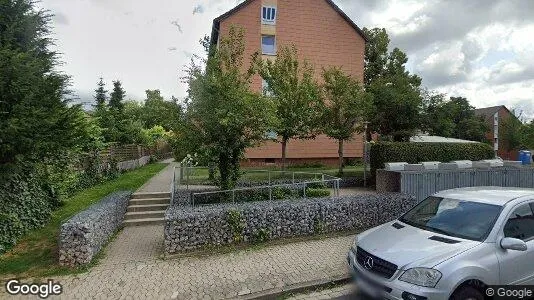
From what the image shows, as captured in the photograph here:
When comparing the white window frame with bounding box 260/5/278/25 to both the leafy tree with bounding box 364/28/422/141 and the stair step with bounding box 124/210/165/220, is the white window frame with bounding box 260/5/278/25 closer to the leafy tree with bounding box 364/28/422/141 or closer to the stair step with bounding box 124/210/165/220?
the leafy tree with bounding box 364/28/422/141

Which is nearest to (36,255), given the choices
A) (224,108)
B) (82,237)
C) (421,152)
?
(82,237)

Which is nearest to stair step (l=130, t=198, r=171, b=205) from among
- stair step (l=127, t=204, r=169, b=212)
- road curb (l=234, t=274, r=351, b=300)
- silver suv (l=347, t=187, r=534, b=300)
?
stair step (l=127, t=204, r=169, b=212)

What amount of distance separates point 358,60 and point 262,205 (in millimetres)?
19399

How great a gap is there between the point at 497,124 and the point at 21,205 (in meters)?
64.1

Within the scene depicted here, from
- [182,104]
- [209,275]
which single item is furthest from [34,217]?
[209,275]

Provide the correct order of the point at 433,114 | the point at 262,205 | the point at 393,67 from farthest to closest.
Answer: the point at 393,67 < the point at 433,114 < the point at 262,205

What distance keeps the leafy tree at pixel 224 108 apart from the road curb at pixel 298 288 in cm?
461

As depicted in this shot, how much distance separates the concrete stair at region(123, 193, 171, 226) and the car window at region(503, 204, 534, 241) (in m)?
8.13

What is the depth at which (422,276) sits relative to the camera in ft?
13.2

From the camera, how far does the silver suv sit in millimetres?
4016

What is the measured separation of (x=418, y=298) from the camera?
3.93m

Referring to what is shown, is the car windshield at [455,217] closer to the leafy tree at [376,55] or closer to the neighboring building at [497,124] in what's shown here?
the leafy tree at [376,55]

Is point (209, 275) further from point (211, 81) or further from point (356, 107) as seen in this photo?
point (356, 107)

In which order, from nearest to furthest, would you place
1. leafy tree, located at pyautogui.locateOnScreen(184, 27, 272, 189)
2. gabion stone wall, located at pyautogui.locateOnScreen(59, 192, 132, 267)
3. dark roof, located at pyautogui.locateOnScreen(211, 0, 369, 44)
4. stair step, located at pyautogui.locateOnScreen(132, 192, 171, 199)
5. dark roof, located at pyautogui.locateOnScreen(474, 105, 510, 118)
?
gabion stone wall, located at pyautogui.locateOnScreen(59, 192, 132, 267) < leafy tree, located at pyautogui.locateOnScreen(184, 27, 272, 189) < stair step, located at pyautogui.locateOnScreen(132, 192, 171, 199) < dark roof, located at pyautogui.locateOnScreen(211, 0, 369, 44) < dark roof, located at pyautogui.locateOnScreen(474, 105, 510, 118)
